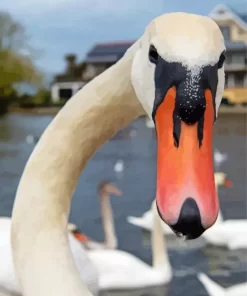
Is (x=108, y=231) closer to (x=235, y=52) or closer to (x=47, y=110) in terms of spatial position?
(x=47, y=110)

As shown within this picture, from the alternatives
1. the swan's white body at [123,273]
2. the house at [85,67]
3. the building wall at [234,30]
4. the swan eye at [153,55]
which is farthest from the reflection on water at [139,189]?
the swan eye at [153,55]

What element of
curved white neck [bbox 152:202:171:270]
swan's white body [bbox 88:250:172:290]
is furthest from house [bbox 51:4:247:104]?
swan's white body [bbox 88:250:172:290]

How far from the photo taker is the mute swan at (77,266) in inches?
31.0

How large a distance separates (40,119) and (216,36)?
2267 millimetres

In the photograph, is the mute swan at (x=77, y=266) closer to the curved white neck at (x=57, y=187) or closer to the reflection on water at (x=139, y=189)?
the curved white neck at (x=57, y=187)

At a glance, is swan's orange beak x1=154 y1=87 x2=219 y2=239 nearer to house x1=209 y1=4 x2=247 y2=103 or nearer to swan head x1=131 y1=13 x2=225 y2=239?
swan head x1=131 y1=13 x2=225 y2=239

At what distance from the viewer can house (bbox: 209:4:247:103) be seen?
249 cm

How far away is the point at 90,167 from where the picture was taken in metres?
3.12

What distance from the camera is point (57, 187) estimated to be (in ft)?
1.67

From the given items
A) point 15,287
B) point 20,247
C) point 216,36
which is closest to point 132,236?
point 15,287

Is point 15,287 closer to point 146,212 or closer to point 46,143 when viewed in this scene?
point 46,143

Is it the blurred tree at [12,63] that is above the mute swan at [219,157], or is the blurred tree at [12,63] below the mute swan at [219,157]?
above

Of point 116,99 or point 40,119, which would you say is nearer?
point 116,99

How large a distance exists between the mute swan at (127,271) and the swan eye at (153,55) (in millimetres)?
1201
